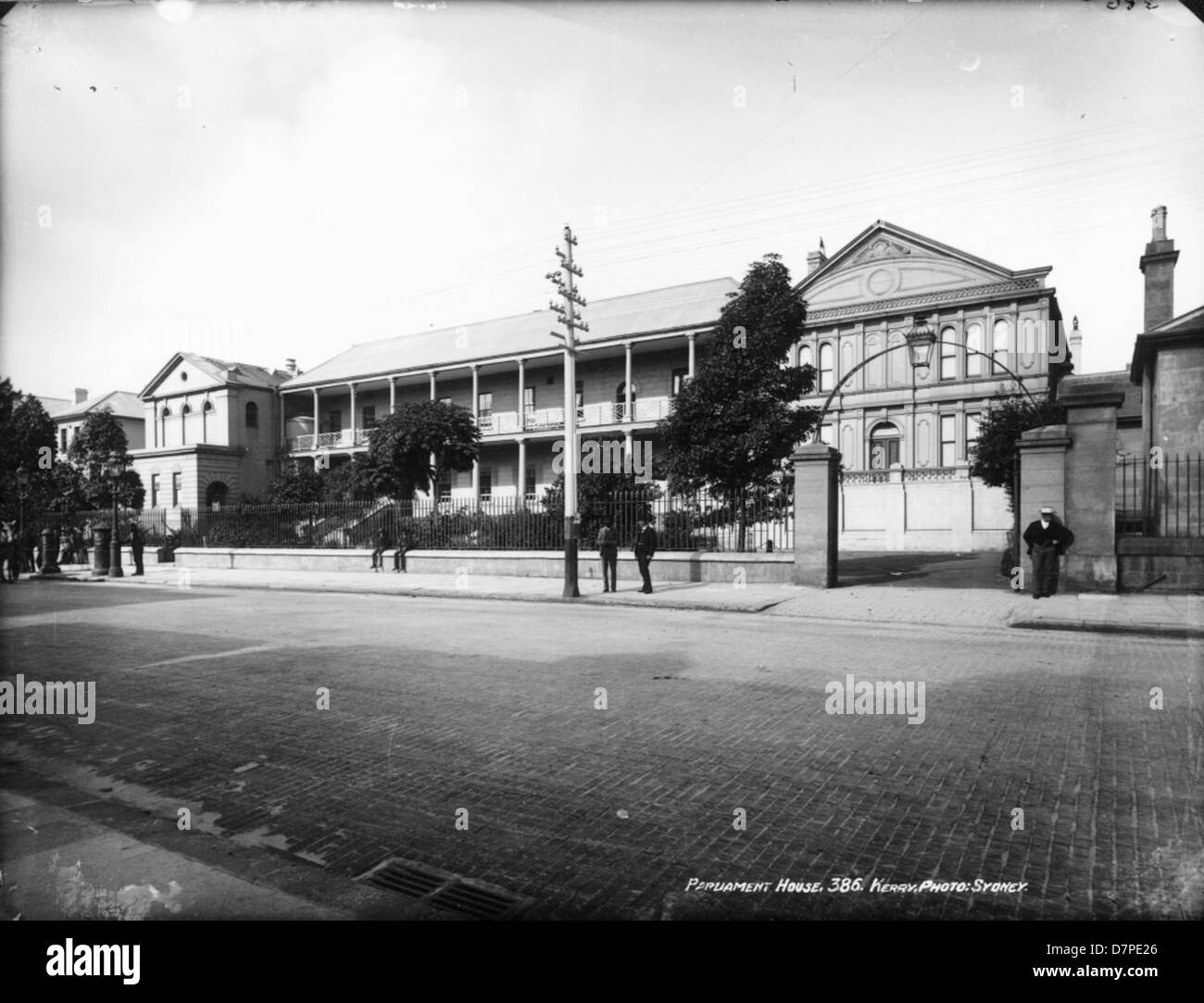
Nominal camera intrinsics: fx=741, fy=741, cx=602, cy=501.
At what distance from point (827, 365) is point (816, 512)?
72.4 ft

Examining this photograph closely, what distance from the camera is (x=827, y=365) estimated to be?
116 ft

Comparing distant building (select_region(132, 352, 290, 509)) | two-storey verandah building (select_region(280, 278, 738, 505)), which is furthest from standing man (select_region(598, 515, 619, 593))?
distant building (select_region(132, 352, 290, 509))

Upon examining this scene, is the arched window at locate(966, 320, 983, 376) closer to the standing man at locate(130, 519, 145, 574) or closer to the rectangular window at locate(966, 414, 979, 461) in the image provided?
the rectangular window at locate(966, 414, 979, 461)

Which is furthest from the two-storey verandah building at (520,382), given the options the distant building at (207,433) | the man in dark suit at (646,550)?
the man in dark suit at (646,550)

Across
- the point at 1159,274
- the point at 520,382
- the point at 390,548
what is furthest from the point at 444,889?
the point at 520,382

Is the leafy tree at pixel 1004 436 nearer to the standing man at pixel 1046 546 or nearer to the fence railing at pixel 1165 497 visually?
the fence railing at pixel 1165 497

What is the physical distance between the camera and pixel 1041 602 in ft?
41.3

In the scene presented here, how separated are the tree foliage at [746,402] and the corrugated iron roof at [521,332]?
1152 centimetres

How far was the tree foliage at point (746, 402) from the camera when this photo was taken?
698 inches

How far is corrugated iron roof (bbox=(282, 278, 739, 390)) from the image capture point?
111ft

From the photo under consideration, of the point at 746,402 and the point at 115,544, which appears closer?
the point at 746,402

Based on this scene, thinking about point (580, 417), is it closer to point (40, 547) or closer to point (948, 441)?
point (948, 441)
